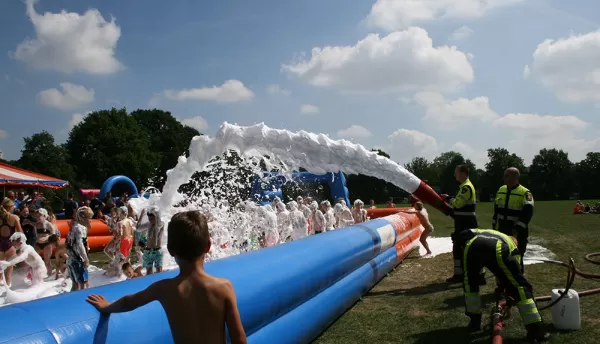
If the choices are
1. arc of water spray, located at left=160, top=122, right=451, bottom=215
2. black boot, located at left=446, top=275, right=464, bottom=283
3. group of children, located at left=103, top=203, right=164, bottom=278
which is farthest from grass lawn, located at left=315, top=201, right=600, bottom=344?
group of children, located at left=103, top=203, right=164, bottom=278

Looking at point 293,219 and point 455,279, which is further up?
point 293,219

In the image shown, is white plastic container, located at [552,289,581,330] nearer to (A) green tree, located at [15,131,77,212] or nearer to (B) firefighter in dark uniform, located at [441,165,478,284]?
(B) firefighter in dark uniform, located at [441,165,478,284]

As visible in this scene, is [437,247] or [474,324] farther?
[437,247]

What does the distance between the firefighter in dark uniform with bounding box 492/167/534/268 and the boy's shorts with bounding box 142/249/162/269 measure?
200 inches

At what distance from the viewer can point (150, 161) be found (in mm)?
48781

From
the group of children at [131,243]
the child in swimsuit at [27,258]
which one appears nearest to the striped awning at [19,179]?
the child in swimsuit at [27,258]

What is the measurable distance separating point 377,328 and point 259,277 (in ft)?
7.24

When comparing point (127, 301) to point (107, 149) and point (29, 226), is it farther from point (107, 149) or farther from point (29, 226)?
point (107, 149)

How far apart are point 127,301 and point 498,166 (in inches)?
3210

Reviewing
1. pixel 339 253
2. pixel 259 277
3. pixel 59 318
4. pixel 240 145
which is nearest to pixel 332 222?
pixel 240 145

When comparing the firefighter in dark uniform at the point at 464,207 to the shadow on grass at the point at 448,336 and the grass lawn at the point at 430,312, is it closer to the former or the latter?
the grass lawn at the point at 430,312

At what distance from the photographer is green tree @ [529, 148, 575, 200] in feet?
230

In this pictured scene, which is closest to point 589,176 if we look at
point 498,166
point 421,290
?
point 498,166

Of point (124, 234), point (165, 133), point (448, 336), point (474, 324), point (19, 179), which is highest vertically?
point (165, 133)
